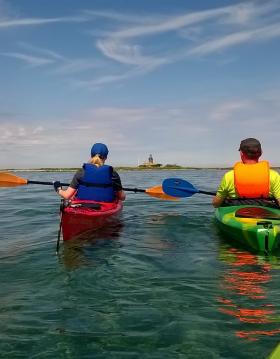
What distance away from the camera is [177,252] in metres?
8.02

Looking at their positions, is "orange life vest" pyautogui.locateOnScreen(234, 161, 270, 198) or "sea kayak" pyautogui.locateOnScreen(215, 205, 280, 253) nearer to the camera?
"sea kayak" pyautogui.locateOnScreen(215, 205, 280, 253)

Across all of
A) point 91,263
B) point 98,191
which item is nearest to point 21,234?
point 98,191

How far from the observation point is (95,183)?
10.0 meters

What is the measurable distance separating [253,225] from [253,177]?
1.13 meters

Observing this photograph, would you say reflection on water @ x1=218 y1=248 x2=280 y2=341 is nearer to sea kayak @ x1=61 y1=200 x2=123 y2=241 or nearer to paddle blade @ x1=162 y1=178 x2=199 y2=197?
sea kayak @ x1=61 y1=200 x2=123 y2=241

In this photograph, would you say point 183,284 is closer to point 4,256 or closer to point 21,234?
point 4,256

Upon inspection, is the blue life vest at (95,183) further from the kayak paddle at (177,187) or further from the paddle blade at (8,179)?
the paddle blade at (8,179)

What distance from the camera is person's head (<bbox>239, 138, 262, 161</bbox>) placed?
27.5ft

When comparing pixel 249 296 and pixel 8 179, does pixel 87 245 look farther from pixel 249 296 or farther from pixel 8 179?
pixel 8 179

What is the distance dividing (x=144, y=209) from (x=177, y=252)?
7621 mm

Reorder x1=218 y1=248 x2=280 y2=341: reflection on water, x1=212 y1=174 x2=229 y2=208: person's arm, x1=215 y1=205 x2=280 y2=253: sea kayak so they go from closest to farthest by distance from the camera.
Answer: x1=218 y1=248 x2=280 y2=341: reflection on water
x1=215 y1=205 x2=280 y2=253: sea kayak
x1=212 y1=174 x2=229 y2=208: person's arm

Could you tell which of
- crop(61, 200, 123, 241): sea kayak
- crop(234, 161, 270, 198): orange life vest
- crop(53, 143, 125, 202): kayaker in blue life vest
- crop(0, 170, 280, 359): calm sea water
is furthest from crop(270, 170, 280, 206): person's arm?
crop(61, 200, 123, 241): sea kayak

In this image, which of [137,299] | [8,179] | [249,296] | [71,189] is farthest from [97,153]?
[249,296]

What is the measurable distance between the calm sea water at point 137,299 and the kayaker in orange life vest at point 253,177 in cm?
124
